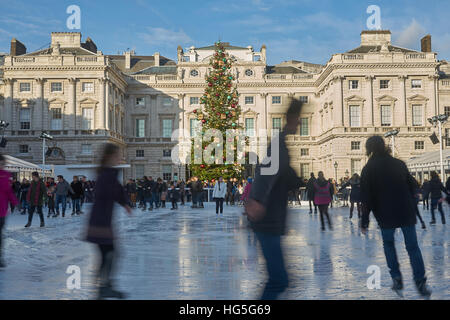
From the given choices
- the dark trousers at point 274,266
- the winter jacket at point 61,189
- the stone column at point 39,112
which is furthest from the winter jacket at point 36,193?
the stone column at point 39,112

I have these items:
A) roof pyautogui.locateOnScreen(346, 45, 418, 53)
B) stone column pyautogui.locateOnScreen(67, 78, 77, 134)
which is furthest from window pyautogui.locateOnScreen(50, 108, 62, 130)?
roof pyautogui.locateOnScreen(346, 45, 418, 53)

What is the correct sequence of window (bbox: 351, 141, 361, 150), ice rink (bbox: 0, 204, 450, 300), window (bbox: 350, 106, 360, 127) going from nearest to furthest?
ice rink (bbox: 0, 204, 450, 300) → window (bbox: 351, 141, 361, 150) → window (bbox: 350, 106, 360, 127)

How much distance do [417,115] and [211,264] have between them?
48766mm

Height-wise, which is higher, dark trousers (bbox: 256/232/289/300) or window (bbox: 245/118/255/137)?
window (bbox: 245/118/255/137)

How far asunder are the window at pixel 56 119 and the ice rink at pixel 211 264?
1572 inches

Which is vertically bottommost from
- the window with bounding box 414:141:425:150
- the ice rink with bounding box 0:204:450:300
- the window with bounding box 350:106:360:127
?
the ice rink with bounding box 0:204:450:300

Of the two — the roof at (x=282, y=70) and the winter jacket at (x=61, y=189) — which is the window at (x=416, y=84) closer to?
the roof at (x=282, y=70)

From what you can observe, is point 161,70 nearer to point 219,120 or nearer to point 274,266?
point 219,120

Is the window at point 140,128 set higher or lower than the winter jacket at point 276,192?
higher

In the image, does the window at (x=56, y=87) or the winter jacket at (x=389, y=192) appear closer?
the winter jacket at (x=389, y=192)

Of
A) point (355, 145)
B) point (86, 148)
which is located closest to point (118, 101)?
point (86, 148)

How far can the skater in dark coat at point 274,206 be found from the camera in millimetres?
4844

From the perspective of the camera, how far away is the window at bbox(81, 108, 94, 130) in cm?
5138

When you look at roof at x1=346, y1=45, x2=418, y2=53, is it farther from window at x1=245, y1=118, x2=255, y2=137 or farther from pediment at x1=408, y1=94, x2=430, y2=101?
window at x1=245, y1=118, x2=255, y2=137
